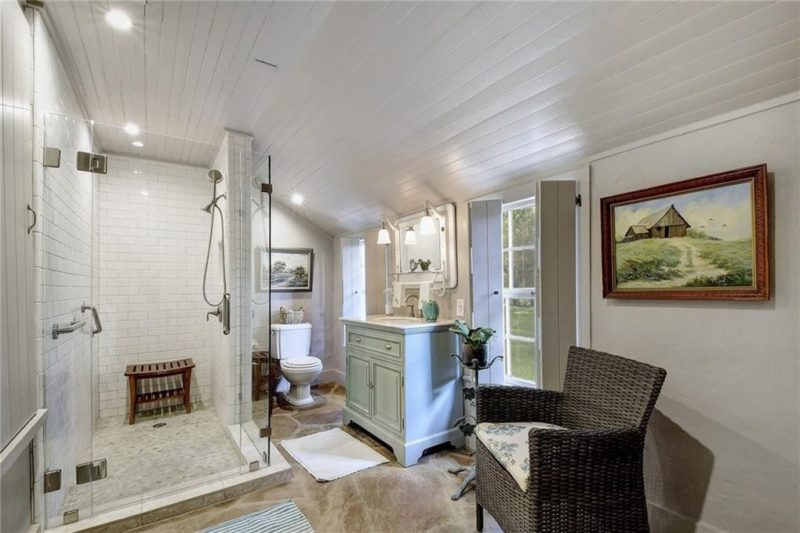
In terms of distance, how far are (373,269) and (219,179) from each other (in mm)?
1661

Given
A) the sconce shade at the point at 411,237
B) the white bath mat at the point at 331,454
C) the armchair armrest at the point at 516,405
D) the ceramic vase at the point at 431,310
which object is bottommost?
the white bath mat at the point at 331,454

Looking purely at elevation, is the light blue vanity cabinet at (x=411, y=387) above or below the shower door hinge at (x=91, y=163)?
below

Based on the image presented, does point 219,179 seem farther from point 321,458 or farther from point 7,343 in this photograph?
point 321,458

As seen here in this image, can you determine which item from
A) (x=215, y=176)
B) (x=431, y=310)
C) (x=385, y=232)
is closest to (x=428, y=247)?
(x=385, y=232)

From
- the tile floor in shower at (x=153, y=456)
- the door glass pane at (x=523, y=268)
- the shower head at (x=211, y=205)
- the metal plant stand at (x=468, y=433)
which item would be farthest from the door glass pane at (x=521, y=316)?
the shower head at (x=211, y=205)

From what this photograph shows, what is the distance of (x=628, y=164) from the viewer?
186 cm

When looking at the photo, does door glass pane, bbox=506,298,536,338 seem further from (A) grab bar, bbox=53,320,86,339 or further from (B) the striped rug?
(A) grab bar, bbox=53,320,86,339

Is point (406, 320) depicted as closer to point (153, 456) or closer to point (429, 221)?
point (429, 221)

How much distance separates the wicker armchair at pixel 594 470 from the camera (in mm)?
1368

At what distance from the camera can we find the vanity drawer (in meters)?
2.63

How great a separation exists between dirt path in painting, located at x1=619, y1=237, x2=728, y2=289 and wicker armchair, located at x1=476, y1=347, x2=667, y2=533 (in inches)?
17.0

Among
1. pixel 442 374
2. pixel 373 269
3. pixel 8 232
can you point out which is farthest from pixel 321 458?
pixel 8 232

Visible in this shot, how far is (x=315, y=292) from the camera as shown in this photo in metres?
4.49

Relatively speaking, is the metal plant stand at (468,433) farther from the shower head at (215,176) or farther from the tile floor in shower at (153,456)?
the shower head at (215,176)
